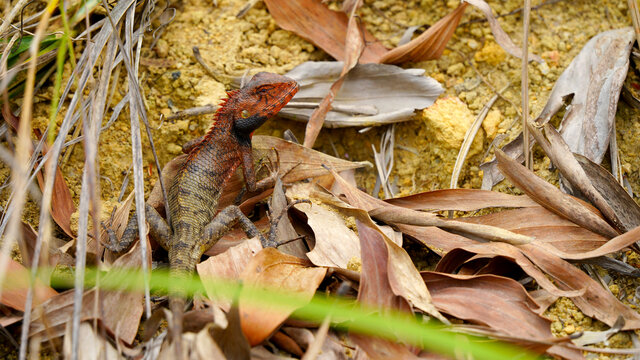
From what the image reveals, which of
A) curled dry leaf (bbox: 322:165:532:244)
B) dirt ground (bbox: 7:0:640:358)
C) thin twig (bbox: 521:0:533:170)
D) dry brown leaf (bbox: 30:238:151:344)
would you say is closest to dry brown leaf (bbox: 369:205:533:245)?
curled dry leaf (bbox: 322:165:532:244)

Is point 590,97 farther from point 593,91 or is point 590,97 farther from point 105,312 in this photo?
point 105,312

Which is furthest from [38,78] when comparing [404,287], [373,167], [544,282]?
[544,282]

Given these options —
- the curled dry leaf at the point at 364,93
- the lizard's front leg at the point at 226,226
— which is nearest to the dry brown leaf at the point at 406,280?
the lizard's front leg at the point at 226,226

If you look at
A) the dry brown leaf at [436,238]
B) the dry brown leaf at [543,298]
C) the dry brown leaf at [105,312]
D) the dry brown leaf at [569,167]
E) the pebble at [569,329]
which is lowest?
the pebble at [569,329]

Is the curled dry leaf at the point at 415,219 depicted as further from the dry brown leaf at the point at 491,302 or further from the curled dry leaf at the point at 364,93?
the curled dry leaf at the point at 364,93

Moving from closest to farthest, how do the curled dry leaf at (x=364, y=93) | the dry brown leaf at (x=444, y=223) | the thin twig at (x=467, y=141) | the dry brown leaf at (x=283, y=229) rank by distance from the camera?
the dry brown leaf at (x=444, y=223) → the dry brown leaf at (x=283, y=229) → the thin twig at (x=467, y=141) → the curled dry leaf at (x=364, y=93)
